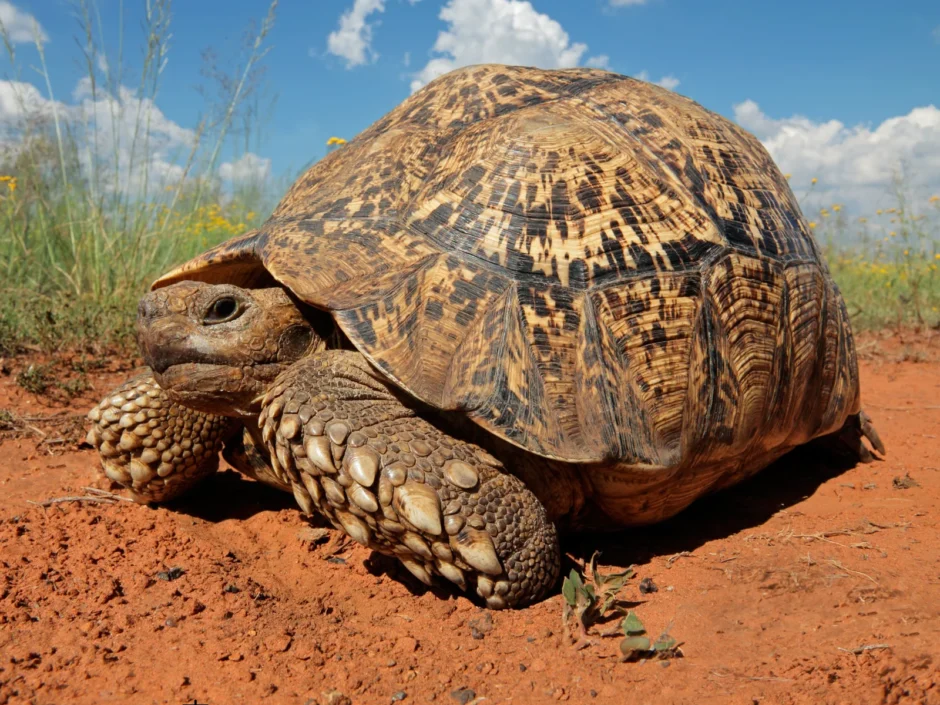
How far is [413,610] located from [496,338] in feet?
3.15

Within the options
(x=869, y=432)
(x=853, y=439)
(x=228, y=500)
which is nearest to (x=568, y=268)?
(x=228, y=500)

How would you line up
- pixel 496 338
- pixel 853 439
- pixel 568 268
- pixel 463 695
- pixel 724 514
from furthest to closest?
1. pixel 853 439
2. pixel 724 514
3. pixel 568 268
4. pixel 496 338
5. pixel 463 695

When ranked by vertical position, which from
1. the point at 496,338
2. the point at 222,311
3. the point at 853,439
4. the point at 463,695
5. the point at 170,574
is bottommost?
the point at 463,695

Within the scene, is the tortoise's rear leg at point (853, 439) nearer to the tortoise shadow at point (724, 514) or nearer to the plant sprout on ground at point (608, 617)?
the tortoise shadow at point (724, 514)

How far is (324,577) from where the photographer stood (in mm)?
2760

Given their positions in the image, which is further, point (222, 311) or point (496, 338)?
point (222, 311)

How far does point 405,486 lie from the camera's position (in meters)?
2.31

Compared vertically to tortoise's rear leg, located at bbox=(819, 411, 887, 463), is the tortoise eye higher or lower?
higher

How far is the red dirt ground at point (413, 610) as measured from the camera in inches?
77.4

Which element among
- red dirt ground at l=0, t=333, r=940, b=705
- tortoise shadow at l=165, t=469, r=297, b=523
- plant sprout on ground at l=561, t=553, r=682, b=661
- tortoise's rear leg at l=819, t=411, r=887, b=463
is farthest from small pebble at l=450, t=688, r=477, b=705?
tortoise's rear leg at l=819, t=411, r=887, b=463

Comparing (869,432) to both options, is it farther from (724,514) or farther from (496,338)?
(496,338)

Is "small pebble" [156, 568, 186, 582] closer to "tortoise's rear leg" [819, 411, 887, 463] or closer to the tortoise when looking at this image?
the tortoise

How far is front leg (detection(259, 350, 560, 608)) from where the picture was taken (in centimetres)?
231

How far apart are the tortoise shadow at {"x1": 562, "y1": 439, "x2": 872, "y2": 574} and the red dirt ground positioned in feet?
0.05
